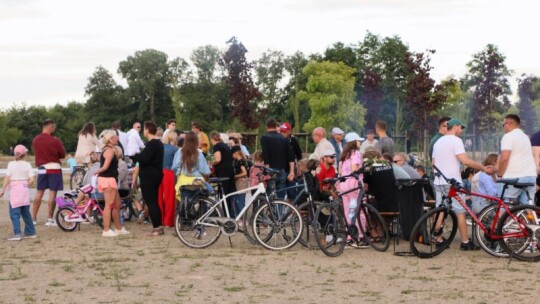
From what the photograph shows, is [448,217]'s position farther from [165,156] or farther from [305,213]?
[165,156]

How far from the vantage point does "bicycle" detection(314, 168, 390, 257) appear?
469 inches

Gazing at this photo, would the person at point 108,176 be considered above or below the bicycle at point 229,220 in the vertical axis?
above

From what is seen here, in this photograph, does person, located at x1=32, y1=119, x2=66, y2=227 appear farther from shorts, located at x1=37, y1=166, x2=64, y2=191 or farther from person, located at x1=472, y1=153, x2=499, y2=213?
person, located at x1=472, y1=153, x2=499, y2=213

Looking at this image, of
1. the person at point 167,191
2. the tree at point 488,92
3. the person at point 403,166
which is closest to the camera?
the person at point 403,166

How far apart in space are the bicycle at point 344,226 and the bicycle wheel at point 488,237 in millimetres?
1213

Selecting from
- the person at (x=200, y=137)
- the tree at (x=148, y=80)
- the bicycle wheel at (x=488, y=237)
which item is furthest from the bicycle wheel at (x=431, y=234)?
the tree at (x=148, y=80)

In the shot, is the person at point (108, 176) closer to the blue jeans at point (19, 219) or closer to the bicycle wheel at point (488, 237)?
the blue jeans at point (19, 219)

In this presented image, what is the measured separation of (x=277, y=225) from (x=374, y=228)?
1276 millimetres

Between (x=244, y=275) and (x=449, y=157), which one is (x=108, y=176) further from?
(x=449, y=157)

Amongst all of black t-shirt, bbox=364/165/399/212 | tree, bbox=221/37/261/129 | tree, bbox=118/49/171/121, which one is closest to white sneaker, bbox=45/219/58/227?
black t-shirt, bbox=364/165/399/212

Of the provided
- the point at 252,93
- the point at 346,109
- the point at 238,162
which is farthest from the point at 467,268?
the point at 346,109

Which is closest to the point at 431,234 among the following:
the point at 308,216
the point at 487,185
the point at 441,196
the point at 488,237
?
the point at 488,237

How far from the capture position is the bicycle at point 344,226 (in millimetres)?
11906

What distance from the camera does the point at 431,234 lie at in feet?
37.9
